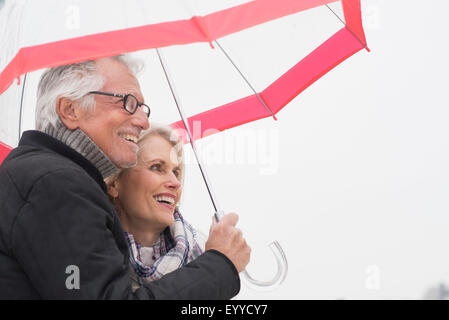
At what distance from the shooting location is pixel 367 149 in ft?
20.4

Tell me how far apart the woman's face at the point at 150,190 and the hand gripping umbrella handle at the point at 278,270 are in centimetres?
38

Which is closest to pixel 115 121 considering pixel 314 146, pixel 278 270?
pixel 278 270

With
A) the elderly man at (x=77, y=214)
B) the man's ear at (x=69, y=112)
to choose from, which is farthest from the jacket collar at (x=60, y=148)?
the man's ear at (x=69, y=112)

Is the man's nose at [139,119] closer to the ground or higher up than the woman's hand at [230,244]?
higher up

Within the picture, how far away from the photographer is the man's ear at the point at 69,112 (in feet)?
5.02

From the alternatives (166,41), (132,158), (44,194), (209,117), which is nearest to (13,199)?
(44,194)

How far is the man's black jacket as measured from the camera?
43.8 inches

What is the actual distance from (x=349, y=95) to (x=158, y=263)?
16.3ft

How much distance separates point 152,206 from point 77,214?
0.81 meters

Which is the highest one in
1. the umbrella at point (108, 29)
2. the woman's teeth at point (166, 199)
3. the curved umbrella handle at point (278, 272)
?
the umbrella at point (108, 29)

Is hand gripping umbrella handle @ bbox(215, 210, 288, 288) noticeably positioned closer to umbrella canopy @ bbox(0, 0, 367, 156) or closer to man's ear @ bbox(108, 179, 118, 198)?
man's ear @ bbox(108, 179, 118, 198)

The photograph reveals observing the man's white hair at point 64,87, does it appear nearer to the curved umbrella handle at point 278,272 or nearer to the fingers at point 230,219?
the fingers at point 230,219

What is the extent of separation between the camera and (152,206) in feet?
6.39

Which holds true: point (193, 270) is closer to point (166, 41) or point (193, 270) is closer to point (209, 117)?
point (166, 41)
